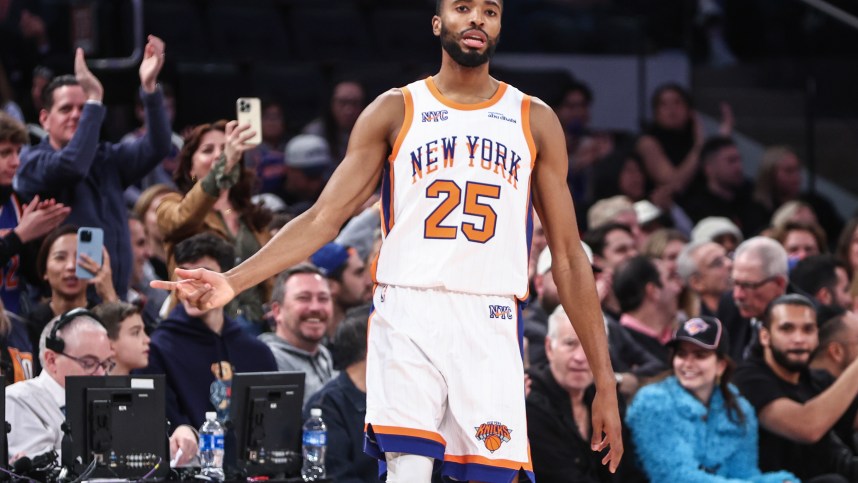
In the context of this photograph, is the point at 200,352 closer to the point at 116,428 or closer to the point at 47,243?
the point at 47,243

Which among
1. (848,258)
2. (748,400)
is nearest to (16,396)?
(748,400)

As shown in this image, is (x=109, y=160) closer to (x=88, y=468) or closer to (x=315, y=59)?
(x=88, y=468)

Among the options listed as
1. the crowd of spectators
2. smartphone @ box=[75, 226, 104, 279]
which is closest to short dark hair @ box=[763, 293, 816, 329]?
the crowd of spectators

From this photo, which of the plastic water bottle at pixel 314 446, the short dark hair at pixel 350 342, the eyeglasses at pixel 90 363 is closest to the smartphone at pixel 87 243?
the eyeglasses at pixel 90 363

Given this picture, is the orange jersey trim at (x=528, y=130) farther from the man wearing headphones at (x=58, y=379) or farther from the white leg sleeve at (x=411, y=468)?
the man wearing headphones at (x=58, y=379)

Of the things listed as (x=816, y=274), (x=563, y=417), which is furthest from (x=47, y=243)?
(x=816, y=274)

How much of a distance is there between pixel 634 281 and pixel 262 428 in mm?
3017

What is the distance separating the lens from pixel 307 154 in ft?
32.1

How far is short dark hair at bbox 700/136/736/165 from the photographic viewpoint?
36.6 feet

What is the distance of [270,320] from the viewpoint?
757cm

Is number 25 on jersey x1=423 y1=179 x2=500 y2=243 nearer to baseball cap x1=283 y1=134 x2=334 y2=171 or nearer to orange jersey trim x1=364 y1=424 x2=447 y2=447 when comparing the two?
orange jersey trim x1=364 y1=424 x2=447 y2=447

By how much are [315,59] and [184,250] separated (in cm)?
530

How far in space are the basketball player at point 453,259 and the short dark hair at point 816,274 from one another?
4.76 metres

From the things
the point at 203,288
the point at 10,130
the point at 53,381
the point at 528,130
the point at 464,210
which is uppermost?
the point at 10,130
